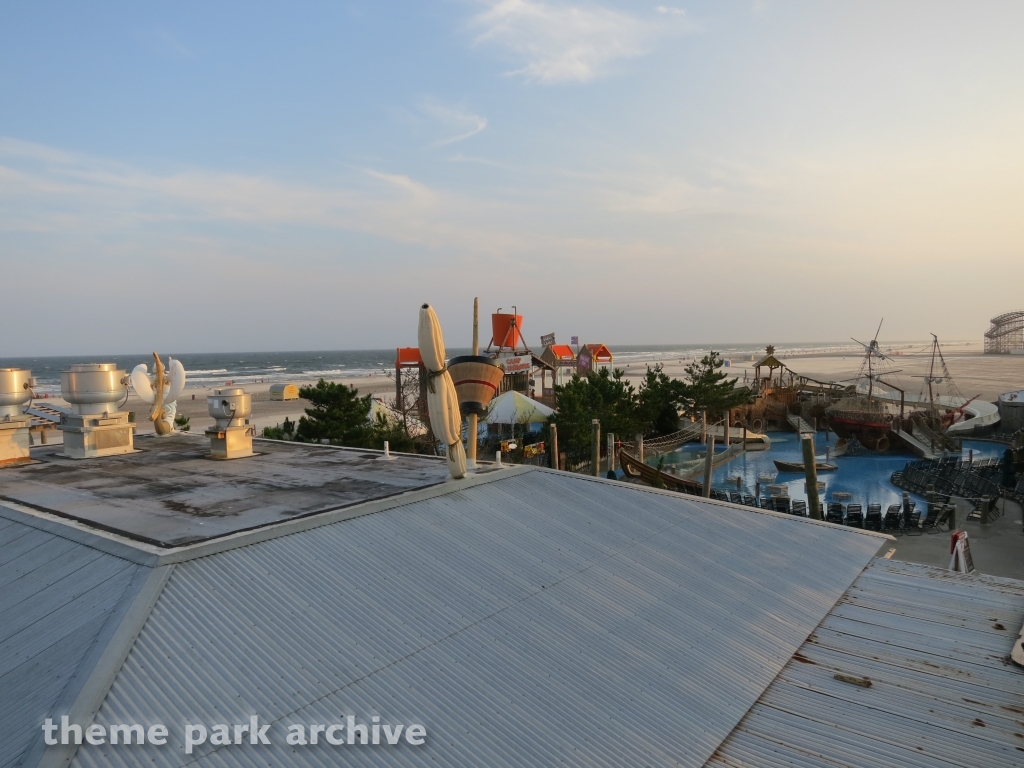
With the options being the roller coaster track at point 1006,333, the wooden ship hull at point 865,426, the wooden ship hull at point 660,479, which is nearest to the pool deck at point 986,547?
the wooden ship hull at point 660,479

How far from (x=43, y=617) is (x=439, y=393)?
4723 millimetres

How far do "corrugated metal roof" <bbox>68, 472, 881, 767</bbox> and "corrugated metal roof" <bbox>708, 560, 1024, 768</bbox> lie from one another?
0.28 metres

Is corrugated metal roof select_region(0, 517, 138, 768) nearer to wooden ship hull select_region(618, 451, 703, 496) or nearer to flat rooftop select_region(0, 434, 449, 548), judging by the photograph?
flat rooftop select_region(0, 434, 449, 548)

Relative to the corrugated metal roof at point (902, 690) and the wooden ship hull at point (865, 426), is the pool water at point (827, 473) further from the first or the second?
the corrugated metal roof at point (902, 690)

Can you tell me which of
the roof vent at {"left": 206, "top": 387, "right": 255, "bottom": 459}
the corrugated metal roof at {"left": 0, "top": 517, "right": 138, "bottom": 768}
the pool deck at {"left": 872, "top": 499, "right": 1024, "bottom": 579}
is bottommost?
the pool deck at {"left": 872, "top": 499, "right": 1024, "bottom": 579}

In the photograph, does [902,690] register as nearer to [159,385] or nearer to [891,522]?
[159,385]

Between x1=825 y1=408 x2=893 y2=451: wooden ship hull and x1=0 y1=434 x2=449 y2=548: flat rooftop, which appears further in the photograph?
x1=825 y1=408 x2=893 y2=451: wooden ship hull

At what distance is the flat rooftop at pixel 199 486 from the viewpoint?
22.9 feet

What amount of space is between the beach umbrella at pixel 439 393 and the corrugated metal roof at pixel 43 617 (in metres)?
3.91

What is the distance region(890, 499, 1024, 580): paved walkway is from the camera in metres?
15.1

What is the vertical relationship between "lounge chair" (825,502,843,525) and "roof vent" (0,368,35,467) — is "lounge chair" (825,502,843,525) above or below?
below

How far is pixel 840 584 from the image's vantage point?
7.80 m

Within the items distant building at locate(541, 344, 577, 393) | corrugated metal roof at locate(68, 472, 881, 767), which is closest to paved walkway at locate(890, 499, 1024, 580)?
corrugated metal roof at locate(68, 472, 881, 767)

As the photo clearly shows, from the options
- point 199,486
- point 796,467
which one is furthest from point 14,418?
point 796,467
